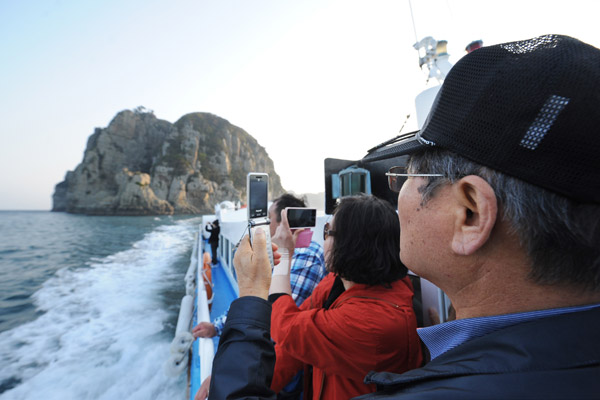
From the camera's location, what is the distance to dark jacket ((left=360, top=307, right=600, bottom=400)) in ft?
1.37

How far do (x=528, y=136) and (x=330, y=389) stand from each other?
1.38 metres

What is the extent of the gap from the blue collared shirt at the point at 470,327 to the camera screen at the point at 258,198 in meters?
1.11

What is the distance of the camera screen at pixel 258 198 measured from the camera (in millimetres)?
1638

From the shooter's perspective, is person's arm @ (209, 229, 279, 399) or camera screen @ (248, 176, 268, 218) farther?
camera screen @ (248, 176, 268, 218)

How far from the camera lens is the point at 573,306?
0.58 m

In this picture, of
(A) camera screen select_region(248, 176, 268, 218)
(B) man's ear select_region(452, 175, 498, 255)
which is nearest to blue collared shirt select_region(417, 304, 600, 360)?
(B) man's ear select_region(452, 175, 498, 255)

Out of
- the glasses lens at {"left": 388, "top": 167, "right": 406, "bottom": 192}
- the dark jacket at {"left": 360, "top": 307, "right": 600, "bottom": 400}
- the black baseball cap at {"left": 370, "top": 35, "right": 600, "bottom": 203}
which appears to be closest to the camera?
the dark jacket at {"left": 360, "top": 307, "right": 600, "bottom": 400}

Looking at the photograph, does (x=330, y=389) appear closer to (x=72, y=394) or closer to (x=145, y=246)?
(x=72, y=394)

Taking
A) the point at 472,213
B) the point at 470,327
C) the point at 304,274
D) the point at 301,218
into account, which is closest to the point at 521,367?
the point at 470,327

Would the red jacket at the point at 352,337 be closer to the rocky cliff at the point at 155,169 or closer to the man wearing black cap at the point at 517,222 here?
the man wearing black cap at the point at 517,222

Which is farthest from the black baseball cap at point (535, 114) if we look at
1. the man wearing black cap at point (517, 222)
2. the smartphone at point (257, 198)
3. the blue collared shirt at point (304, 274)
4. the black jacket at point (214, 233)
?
the black jacket at point (214, 233)

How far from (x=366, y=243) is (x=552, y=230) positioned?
37.2 inches

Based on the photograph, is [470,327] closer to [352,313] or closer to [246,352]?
[352,313]

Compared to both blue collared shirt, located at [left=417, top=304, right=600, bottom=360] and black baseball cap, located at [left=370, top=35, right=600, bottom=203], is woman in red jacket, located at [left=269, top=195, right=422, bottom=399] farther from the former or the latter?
black baseball cap, located at [left=370, top=35, right=600, bottom=203]
